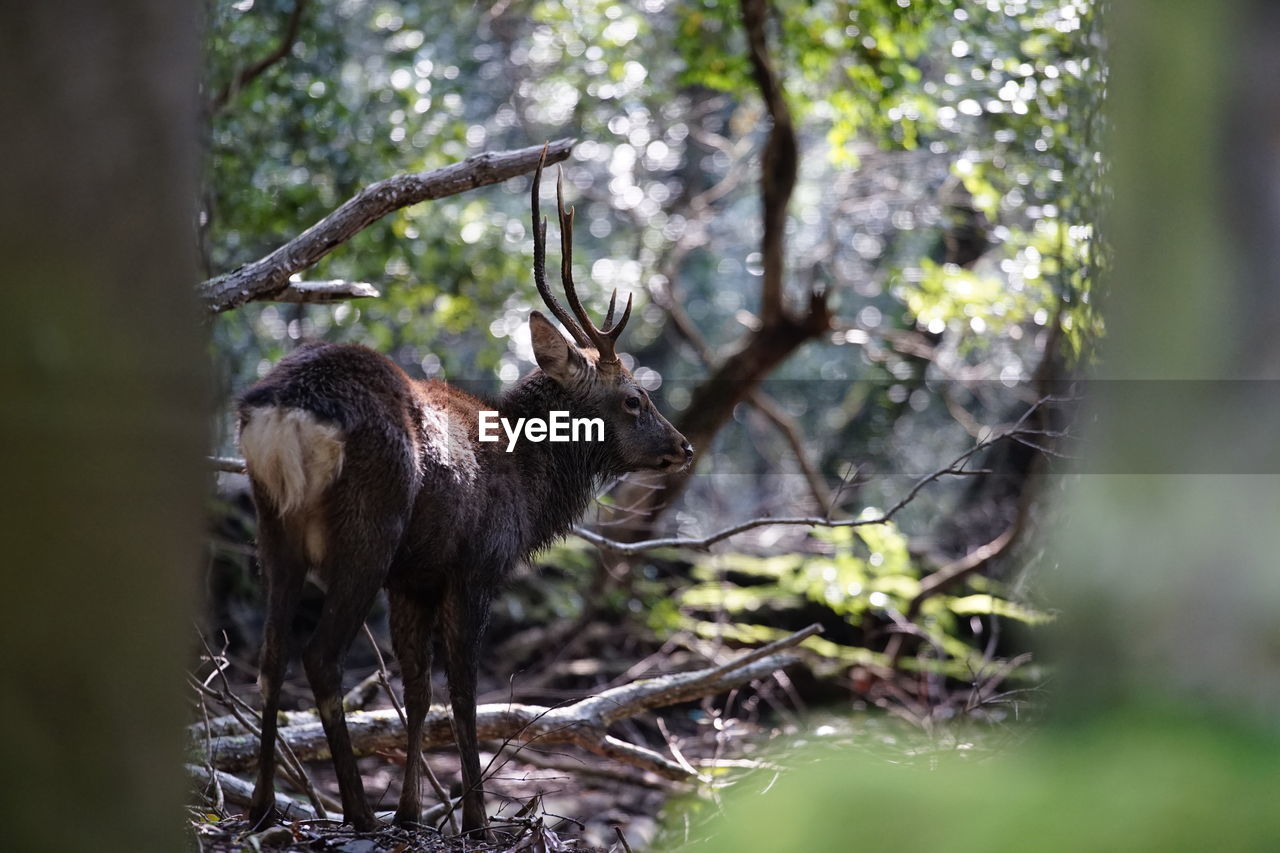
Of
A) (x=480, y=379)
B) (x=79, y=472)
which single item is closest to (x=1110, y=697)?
(x=79, y=472)

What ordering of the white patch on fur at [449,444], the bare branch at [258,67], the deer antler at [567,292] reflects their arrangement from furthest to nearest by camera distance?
the bare branch at [258,67], the deer antler at [567,292], the white patch on fur at [449,444]

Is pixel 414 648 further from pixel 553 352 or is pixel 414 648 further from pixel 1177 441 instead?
pixel 1177 441

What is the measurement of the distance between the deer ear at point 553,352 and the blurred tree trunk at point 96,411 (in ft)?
9.59

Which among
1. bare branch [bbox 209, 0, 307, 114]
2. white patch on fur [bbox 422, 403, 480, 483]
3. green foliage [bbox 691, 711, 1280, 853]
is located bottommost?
white patch on fur [bbox 422, 403, 480, 483]

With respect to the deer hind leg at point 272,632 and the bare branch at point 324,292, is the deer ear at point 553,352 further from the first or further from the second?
the deer hind leg at point 272,632

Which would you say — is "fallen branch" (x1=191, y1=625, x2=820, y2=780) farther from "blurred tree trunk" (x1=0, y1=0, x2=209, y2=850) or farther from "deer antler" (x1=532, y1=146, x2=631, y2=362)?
"blurred tree trunk" (x1=0, y1=0, x2=209, y2=850)

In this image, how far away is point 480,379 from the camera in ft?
31.1

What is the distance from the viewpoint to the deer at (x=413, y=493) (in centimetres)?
363

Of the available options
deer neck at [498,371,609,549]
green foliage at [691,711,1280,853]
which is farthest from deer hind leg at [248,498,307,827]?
green foliage at [691,711,1280,853]

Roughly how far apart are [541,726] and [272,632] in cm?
162

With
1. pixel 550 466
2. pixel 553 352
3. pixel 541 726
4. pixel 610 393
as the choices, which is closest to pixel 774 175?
pixel 610 393

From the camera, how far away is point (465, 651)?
4148mm

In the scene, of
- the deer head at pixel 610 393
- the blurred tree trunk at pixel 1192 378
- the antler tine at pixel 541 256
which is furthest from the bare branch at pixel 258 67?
the blurred tree trunk at pixel 1192 378

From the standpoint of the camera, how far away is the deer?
3631 millimetres
